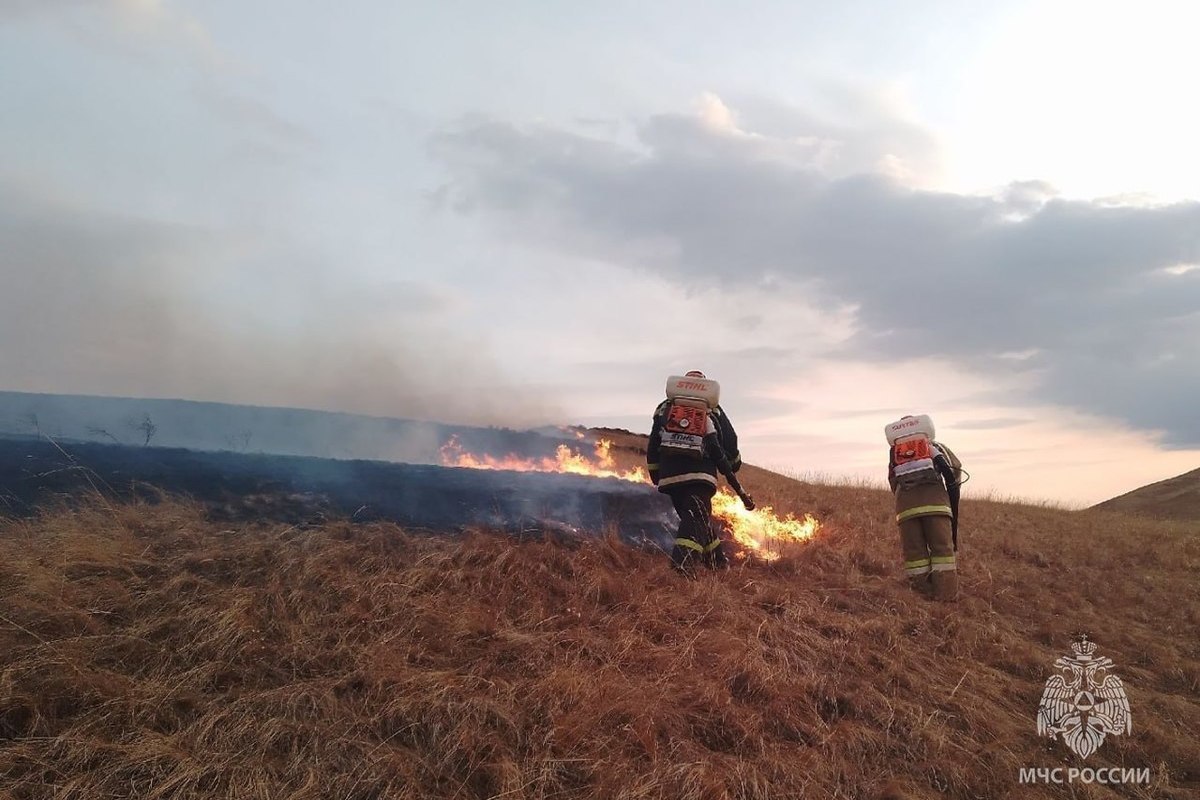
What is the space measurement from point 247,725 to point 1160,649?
9221mm

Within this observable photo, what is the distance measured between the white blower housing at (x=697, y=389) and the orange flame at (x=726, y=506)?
2148mm

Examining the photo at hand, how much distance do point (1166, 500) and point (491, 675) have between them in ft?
96.8

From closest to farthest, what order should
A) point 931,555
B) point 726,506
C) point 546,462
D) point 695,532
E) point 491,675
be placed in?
point 491,675 < point 695,532 < point 931,555 < point 726,506 < point 546,462

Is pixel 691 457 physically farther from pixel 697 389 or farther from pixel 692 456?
pixel 697 389

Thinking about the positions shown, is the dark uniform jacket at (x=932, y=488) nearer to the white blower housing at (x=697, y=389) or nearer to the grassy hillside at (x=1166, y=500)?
the white blower housing at (x=697, y=389)

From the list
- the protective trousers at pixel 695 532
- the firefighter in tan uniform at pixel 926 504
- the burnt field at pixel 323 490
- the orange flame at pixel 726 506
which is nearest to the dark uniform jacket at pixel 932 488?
the firefighter in tan uniform at pixel 926 504

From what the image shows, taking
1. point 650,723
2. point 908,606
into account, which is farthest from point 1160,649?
point 650,723

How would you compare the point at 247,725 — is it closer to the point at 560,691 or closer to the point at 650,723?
the point at 560,691

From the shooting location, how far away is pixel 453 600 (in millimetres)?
6133

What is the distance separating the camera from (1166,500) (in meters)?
25.1

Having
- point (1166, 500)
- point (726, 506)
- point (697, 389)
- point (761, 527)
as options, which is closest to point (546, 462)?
point (726, 506)

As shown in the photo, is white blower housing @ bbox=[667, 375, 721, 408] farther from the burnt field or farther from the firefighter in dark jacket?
the burnt field

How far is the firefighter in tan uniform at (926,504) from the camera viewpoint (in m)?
8.50

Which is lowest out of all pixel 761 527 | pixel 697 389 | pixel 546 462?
pixel 761 527
